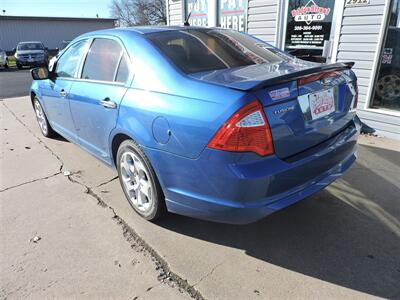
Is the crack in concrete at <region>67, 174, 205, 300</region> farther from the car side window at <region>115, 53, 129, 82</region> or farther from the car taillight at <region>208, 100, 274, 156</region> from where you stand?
the car side window at <region>115, 53, 129, 82</region>

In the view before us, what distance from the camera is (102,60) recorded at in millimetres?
3344

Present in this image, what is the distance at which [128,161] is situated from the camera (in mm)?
2973

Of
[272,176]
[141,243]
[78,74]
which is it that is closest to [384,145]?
[272,176]

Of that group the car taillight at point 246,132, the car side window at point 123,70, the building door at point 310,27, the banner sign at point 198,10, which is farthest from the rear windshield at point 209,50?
the banner sign at point 198,10

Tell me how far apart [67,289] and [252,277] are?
4.06 ft

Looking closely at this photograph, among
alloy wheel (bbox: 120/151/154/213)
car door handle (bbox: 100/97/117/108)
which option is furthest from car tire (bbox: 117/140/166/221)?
car door handle (bbox: 100/97/117/108)

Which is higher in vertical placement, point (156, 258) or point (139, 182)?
point (139, 182)

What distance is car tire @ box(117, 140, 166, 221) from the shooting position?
2.68 meters

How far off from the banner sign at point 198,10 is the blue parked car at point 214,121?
4656 mm

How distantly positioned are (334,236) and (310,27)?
401 cm

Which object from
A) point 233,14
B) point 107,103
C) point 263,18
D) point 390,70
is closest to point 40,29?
point 233,14

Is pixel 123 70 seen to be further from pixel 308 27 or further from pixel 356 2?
pixel 308 27

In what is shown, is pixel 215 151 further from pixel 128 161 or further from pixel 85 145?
pixel 85 145

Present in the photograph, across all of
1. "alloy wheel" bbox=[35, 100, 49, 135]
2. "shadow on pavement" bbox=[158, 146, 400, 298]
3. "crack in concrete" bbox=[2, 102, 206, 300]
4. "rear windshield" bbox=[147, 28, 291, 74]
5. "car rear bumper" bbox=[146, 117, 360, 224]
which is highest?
"rear windshield" bbox=[147, 28, 291, 74]
